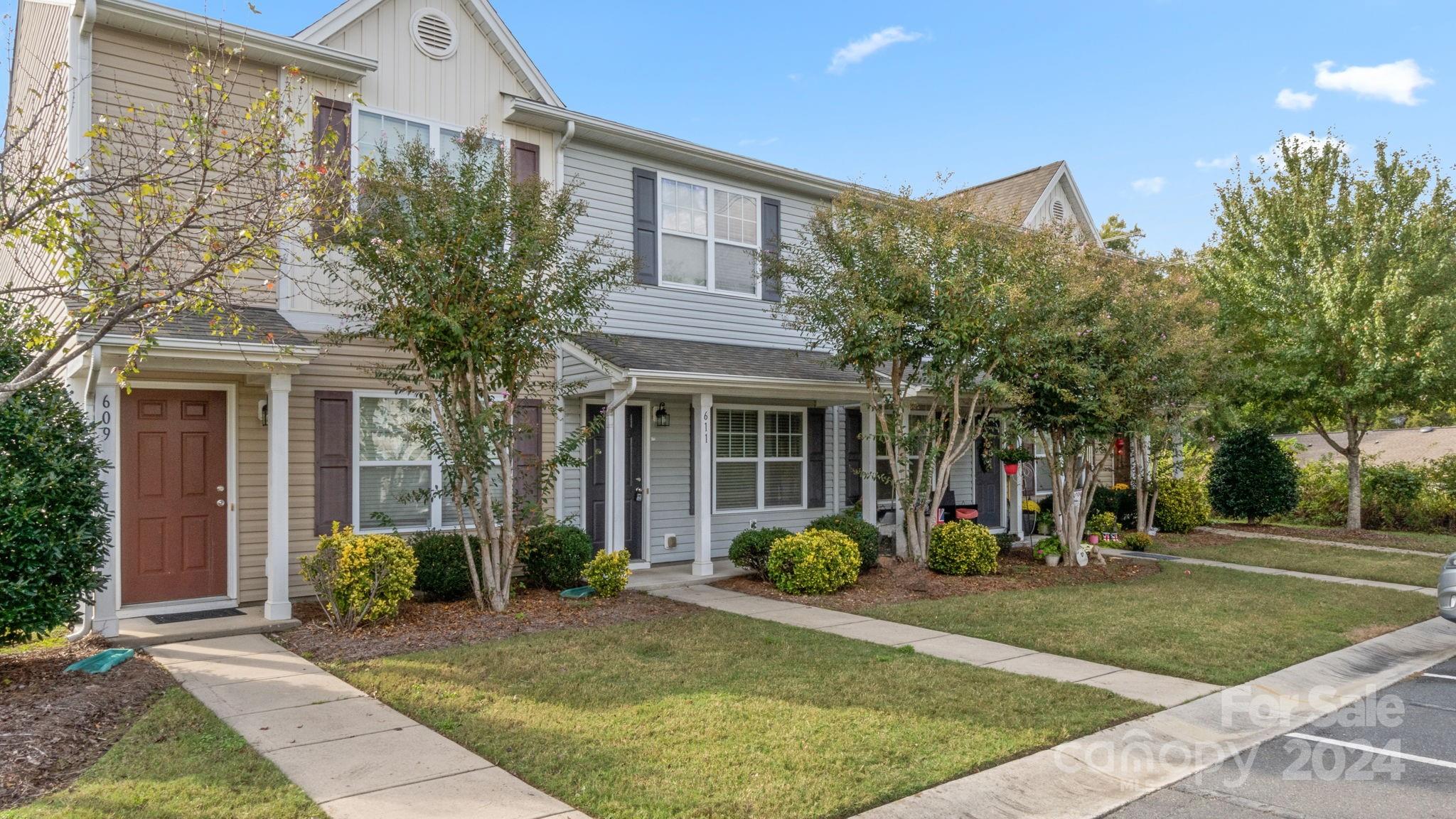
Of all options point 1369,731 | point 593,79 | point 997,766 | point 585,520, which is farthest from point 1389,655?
point 593,79

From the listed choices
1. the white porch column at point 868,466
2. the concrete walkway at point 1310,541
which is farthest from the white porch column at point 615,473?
the concrete walkway at point 1310,541

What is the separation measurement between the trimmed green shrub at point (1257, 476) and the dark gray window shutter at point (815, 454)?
377 inches

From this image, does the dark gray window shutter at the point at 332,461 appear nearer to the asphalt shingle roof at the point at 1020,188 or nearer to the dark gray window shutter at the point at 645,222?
the dark gray window shutter at the point at 645,222

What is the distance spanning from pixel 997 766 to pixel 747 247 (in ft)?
30.1

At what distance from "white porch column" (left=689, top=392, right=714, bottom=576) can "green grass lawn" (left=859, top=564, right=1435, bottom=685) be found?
2.57m

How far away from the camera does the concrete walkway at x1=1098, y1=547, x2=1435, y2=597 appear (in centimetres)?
1057

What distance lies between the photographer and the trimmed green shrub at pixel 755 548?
34.7ft

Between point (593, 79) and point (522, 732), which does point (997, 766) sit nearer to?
point (522, 732)

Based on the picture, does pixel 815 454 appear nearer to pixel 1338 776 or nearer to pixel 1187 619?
pixel 1187 619

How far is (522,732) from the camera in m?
4.97

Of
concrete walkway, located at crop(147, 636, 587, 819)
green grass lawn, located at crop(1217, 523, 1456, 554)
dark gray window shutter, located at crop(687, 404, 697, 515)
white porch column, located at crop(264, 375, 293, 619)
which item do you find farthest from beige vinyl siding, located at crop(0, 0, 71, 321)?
green grass lawn, located at crop(1217, 523, 1456, 554)

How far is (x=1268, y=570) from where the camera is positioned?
11922mm

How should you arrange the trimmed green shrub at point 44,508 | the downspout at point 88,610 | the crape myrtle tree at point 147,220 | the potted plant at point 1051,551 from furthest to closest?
the potted plant at point 1051,551
the downspout at point 88,610
the trimmed green shrub at point 44,508
the crape myrtle tree at point 147,220

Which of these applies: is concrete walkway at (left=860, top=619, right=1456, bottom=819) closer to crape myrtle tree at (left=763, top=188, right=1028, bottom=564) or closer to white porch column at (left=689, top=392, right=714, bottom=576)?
crape myrtle tree at (left=763, top=188, right=1028, bottom=564)
